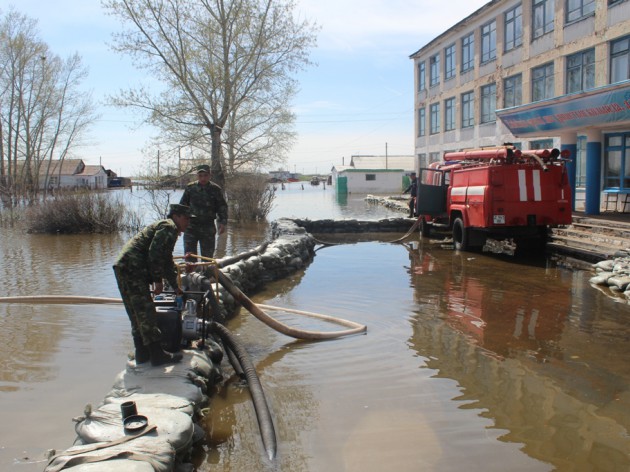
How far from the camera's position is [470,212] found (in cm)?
1377

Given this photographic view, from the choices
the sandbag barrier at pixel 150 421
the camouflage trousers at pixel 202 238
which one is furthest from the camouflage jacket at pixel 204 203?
the sandbag barrier at pixel 150 421

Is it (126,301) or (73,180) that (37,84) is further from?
(73,180)

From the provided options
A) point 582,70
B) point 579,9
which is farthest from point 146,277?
point 579,9

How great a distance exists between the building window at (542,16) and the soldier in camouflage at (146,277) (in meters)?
21.6

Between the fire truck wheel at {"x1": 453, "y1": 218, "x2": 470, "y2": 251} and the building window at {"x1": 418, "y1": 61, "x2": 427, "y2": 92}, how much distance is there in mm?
24307

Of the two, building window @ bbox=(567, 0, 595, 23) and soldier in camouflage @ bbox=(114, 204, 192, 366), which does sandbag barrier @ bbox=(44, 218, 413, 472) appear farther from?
building window @ bbox=(567, 0, 595, 23)

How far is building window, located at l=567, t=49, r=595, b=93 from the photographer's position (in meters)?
19.8

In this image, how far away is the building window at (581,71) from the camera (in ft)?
64.8

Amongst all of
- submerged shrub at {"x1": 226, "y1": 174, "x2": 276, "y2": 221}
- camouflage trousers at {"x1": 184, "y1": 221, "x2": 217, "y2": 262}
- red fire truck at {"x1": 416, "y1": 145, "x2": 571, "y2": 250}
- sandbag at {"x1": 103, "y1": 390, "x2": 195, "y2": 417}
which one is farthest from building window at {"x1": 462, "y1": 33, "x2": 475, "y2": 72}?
sandbag at {"x1": 103, "y1": 390, "x2": 195, "y2": 417}

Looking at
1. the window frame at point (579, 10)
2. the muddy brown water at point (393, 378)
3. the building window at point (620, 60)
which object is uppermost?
the window frame at point (579, 10)

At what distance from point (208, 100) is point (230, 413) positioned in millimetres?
18150

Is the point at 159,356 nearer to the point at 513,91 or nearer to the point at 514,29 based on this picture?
the point at 513,91

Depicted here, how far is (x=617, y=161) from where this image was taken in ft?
60.5

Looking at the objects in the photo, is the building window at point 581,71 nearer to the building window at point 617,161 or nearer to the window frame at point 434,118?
the building window at point 617,161
